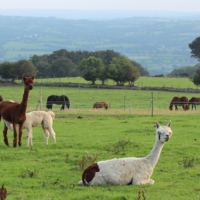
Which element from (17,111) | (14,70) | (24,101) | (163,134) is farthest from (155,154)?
(14,70)

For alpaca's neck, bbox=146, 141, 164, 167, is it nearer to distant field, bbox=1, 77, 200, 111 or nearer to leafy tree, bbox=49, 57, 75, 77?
distant field, bbox=1, 77, 200, 111

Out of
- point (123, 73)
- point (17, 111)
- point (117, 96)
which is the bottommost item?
point (117, 96)

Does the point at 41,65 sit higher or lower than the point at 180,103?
higher

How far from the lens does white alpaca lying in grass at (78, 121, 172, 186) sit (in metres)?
10.6

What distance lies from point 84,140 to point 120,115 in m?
13.2

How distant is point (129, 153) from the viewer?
15.0 metres

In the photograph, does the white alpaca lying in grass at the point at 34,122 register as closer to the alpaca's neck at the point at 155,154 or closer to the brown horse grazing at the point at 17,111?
the brown horse grazing at the point at 17,111

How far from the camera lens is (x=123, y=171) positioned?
10.8 m

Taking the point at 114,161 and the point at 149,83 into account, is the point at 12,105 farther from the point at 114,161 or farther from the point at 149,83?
the point at 149,83

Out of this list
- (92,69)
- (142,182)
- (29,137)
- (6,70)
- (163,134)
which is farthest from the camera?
(6,70)

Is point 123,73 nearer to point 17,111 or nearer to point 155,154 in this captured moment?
point 17,111

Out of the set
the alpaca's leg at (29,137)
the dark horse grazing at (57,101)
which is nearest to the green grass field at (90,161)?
the alpaca's leg at (29,137)

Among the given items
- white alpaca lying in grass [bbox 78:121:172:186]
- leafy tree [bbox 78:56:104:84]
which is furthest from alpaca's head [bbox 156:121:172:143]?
leafy tree [bbox 78:56:104:84]

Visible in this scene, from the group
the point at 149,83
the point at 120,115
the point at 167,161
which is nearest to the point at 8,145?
the point at 167,161
